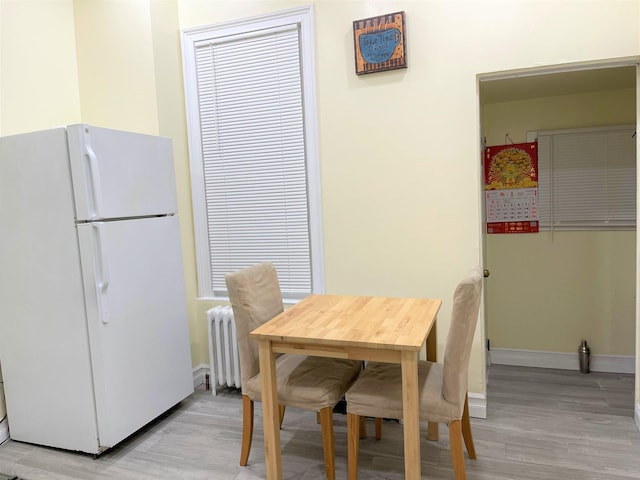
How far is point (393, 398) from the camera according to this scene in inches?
78.6

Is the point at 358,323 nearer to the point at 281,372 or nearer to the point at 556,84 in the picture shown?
the point at 281,372

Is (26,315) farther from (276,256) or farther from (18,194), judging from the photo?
(276,256)

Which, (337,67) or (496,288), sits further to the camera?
(496,288)

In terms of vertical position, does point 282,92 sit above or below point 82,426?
above

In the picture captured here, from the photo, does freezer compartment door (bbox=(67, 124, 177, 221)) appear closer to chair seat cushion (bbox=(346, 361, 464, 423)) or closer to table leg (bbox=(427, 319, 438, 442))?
chair seat cushion (bbox=(346, 361, 464, 423))

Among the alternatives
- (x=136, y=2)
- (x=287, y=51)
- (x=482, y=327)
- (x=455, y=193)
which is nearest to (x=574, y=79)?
(x=455, y=193)

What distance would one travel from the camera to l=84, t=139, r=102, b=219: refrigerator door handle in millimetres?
2281

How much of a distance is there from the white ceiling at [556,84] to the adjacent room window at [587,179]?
308 mm

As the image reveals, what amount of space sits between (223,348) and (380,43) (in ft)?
7.61

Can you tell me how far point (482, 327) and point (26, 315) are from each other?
272 centimetres

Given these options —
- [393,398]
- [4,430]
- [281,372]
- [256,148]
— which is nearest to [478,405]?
[393,398]

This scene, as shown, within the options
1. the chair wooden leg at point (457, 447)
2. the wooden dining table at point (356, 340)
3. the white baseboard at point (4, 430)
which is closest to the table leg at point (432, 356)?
the wooden dining table at point (356, 340)

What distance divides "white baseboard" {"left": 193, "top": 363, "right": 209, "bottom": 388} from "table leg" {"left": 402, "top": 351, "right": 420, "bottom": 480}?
2008 mm

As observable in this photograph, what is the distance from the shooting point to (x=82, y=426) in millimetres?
2463
